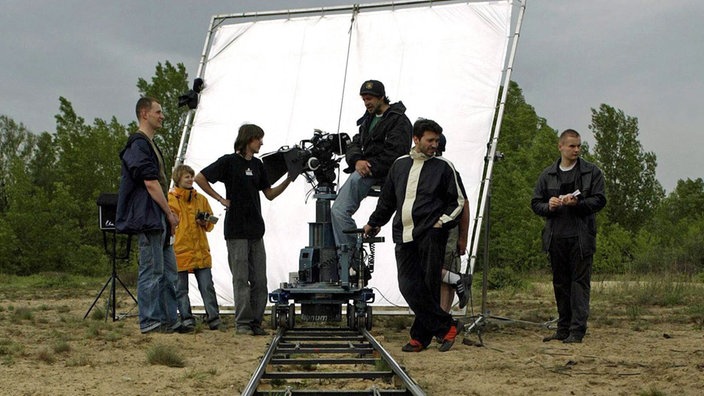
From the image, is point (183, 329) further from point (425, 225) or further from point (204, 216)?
point (425, 225)

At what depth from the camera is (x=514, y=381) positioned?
17.2 feet

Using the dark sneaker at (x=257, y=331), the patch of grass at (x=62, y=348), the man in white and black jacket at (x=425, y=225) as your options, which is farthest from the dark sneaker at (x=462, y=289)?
the patch of grass at (x=62, y=348)

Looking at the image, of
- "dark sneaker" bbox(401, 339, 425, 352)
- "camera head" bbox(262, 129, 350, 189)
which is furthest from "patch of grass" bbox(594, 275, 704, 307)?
"dark sneaker" bbox(401, 339, 425, 352)

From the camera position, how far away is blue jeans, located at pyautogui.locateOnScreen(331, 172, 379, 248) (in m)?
7.78

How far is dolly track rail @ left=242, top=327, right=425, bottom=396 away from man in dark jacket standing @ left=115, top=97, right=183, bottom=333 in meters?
1.26

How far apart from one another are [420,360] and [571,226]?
7.32 feet

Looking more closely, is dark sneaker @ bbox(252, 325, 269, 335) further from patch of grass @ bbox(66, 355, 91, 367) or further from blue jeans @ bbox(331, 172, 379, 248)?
patch of grass @ bbox(66, 355, 91, 367)

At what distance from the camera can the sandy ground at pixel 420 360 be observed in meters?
5.03

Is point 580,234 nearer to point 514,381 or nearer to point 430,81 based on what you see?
point 514,381

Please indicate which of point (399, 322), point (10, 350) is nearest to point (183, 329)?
point (10, 350)

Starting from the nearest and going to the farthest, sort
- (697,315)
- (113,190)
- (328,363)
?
(328,363)
(697,315)
(113,190)

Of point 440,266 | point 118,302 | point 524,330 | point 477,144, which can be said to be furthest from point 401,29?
point 118,302

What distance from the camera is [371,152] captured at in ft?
25.8

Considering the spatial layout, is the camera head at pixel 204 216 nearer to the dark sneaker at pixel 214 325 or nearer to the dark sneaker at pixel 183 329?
the dark sneaker at pixel 214 325
